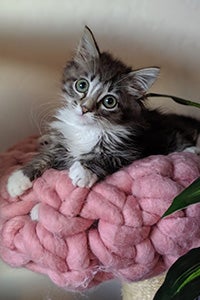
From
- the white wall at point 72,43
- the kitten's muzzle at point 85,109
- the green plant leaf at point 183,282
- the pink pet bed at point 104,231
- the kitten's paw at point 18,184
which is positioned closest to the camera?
the green plant leaf at point 183,282

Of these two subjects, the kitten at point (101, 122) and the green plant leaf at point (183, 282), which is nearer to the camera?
the green plant leaf at point (183, 282)

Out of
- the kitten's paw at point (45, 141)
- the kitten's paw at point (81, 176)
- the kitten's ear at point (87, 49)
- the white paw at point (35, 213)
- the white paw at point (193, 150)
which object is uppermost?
the kitten's ear at point (87, 49)

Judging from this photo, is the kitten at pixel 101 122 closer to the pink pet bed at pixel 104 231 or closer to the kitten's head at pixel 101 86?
the kitten's head at pixel 101 86

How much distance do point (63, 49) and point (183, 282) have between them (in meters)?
0.91

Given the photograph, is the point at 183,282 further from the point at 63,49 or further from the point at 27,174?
the point at 63,49

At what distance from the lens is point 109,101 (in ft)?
3.64

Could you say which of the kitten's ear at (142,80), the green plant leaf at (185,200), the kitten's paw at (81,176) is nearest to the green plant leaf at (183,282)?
the green plant leaf at (185,200)

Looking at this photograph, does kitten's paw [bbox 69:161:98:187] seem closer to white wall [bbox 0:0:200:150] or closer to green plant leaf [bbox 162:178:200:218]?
green plant leaf [bbox 162:178:200:218]

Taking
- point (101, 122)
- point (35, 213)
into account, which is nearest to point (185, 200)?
point (35, 213)

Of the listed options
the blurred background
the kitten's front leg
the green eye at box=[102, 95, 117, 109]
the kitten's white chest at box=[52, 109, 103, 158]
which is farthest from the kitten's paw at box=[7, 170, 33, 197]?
the blurred background

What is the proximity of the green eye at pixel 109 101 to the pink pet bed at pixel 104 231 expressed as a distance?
0.76 feet

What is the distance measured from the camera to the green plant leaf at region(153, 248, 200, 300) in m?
0.66

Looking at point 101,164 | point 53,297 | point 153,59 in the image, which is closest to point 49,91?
point 153,59

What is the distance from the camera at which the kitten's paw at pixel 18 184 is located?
0.97 meters
